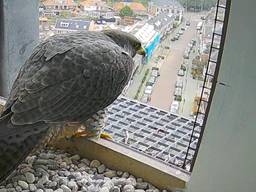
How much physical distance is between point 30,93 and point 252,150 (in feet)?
2.97

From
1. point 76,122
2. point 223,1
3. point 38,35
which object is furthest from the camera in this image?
point 38,35

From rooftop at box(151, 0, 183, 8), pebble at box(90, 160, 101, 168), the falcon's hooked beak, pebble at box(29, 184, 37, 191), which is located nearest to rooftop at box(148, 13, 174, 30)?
rooftop at box(151, 0, 183, 8)

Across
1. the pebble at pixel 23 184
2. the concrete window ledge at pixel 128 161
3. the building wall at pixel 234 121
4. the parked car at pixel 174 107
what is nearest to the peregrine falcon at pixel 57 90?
the pebble at pixel 23 184

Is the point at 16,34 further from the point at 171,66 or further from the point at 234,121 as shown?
the point at 234,121

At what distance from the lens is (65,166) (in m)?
2.20

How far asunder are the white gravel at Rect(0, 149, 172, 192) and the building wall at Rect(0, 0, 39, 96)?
0.59 metres

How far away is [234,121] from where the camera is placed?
70.2 inches

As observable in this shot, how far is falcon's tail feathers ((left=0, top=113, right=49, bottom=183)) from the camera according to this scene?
6.07 feet

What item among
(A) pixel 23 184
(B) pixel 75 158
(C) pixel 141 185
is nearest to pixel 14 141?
(A) pixel 23 184

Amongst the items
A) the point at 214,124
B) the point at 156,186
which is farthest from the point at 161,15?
the point at 156,186

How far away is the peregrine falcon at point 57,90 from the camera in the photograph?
1861 millimetres

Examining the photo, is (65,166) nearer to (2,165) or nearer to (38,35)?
(2,165)

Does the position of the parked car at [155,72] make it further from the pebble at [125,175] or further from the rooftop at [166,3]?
the pebble at [125,175]

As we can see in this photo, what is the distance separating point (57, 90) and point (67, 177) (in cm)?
45
